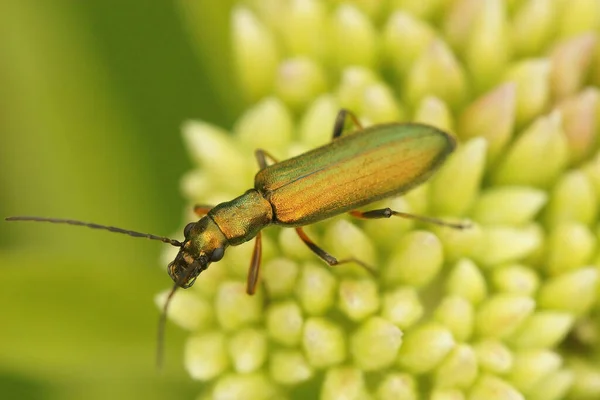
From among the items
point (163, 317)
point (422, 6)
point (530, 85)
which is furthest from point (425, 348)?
point (422, 6)

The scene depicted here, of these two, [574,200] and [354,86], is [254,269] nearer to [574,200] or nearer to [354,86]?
[354,86]

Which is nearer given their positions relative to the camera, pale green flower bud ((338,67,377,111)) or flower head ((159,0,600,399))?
flower head ((159,0,600,399))

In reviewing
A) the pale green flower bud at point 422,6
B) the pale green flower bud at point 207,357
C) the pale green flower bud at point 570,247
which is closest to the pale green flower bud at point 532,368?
the pale green flower bud at point 570,247

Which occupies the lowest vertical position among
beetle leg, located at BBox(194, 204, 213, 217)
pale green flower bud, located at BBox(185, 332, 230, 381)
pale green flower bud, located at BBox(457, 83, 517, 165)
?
pale green flower bud, located at BBox(185, 332, 230, 381)

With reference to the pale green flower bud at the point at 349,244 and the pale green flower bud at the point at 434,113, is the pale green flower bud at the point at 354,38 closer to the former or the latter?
the pale green flower bud at the point at 434,113

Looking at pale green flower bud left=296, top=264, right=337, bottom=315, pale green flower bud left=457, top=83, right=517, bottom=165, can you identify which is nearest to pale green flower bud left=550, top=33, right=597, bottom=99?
pale green flower bud left=457, top=83, right=517, bottom=165

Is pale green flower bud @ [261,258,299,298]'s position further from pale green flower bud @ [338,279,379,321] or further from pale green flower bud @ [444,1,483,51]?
pale green flower bud @ [444,1,483,51]
